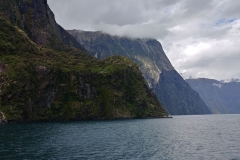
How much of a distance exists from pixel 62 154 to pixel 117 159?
52.2 ft

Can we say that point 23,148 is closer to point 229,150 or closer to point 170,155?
point 170,155

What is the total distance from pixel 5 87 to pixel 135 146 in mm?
138827

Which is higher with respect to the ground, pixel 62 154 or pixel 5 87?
pixel 5 87

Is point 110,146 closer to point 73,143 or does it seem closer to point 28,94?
point 73,143

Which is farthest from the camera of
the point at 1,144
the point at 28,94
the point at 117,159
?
the point at 28,94

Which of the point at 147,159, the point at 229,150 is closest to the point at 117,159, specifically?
the point at 147,159

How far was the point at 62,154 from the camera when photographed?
6519 centimetres

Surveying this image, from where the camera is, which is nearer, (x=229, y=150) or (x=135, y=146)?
(x=229, y=150)

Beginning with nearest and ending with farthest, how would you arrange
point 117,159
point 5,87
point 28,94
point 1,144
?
point 117,159 → point 1,144 → point 5,87 → point 28,94

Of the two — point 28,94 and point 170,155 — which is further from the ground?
point 28,94

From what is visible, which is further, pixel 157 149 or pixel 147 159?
pixel 157 149

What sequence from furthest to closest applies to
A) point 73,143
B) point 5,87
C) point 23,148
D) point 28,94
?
point 28,94 → point 5,87 → point 73,143 → point 23,148

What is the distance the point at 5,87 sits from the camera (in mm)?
181250

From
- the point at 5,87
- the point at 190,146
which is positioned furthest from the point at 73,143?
the point at 5,87
